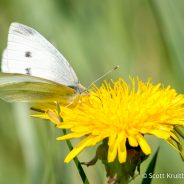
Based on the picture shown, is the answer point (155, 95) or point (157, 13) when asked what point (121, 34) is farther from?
point (155, 95)

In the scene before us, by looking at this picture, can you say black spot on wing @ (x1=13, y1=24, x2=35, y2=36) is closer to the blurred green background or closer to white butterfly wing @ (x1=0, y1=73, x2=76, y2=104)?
white butterfly wing @ (x1=0, y1=73, x2=76, y2=104)

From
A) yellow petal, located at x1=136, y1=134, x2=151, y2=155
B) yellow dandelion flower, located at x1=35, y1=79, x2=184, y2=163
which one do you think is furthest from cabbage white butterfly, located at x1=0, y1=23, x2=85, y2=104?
yellow petal, located at x1=136, y1=134, x2=151, y2=155

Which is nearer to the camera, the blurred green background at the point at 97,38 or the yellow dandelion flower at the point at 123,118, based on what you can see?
the yellow dandelion flower at the point at 123,118

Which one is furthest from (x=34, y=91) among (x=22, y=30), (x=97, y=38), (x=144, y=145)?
(x=97, y=38)

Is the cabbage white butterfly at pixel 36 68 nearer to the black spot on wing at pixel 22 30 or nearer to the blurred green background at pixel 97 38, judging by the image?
the black spot on wing at pixel 22 30

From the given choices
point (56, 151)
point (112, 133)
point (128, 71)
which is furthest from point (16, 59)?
point (128, 71)

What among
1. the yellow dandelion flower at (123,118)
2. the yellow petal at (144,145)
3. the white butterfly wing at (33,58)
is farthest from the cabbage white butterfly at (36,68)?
the yellow petal at (144,145)
